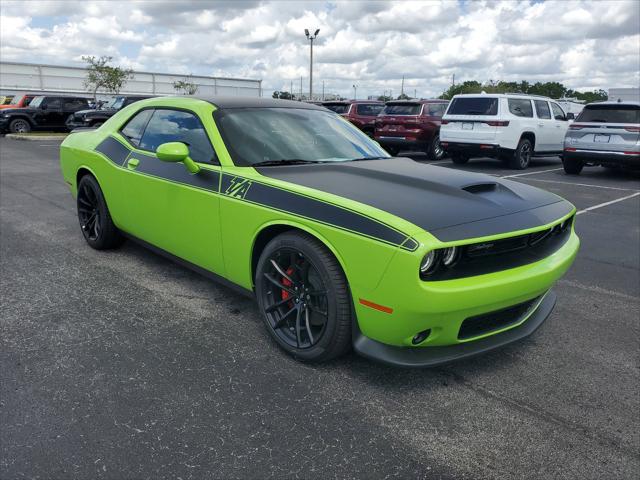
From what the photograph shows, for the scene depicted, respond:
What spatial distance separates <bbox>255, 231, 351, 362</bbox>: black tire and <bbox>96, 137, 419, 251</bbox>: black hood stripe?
6.1 inches

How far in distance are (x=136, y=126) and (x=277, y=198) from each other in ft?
6.69

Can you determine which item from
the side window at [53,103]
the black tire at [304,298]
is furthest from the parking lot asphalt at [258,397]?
the side window at [53,103]

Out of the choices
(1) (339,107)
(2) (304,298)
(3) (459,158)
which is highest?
(1) (339,107)

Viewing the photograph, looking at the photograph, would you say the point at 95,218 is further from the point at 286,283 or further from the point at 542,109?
the point at 542,109

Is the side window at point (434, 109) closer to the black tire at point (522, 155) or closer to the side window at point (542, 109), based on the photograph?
the side window at point (542, 109)

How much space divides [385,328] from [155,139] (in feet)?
8.19

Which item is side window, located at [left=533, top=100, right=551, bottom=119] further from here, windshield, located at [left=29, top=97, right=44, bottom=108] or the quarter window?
windshield, located at [left=29, top=97, right=44, bottom=108]

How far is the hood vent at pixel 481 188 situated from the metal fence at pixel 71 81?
1454 inches

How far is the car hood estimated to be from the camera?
2539 millimetres

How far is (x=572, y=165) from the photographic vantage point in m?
12.3

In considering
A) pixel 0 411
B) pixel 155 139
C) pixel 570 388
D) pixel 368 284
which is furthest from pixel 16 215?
pixel 570 388

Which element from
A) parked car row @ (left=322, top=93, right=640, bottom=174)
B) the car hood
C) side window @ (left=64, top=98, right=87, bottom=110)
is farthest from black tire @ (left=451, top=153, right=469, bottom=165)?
side window @ (left=64, top=98, right=87, bottom=110)

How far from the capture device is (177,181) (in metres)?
3.59

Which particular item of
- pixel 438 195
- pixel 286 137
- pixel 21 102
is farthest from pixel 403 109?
pixel 21 102
